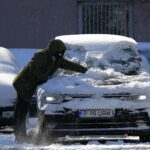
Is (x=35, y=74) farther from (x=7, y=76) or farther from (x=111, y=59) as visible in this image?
(x=7, y=76)

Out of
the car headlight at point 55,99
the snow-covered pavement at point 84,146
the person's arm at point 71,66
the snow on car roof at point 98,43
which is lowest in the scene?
the snow-covered pavement at point 84,146

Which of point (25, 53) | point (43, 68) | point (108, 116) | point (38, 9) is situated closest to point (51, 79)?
point (43, 68)

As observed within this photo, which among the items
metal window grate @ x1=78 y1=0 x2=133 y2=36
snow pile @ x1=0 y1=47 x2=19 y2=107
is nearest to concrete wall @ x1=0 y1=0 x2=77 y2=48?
metal window grate @ x1=78 y1=0 x2=133 y2=36

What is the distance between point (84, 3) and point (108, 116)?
47.7ft

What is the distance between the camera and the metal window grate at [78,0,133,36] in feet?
83.1

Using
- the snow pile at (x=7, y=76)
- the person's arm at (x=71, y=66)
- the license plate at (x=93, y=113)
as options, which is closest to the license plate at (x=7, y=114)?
the snow pile at (x=7, y=76)

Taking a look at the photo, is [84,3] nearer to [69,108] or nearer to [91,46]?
[91,46]

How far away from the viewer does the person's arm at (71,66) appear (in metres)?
12.1

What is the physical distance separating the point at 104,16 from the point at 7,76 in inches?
453

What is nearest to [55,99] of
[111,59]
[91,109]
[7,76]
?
[91,109]

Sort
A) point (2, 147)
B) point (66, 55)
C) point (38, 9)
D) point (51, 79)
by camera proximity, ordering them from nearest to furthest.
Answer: point (2, 147), point (51, 79), point (66, 55), point (38, 9)

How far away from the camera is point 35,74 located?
11844 mm

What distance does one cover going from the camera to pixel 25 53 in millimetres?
16391

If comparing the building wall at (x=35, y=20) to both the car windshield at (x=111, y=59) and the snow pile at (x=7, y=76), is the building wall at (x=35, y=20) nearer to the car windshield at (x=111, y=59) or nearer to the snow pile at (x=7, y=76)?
the snow pile at (x=7, y=76)
